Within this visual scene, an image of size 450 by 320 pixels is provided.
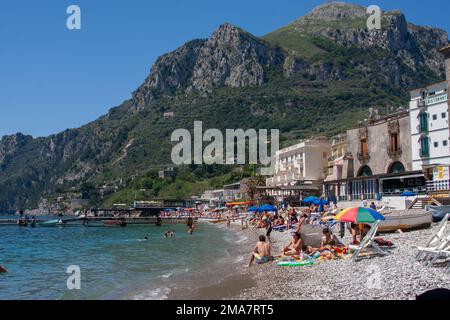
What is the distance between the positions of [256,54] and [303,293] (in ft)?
612

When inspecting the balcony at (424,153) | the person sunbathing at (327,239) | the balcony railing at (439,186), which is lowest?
the person sunbathing at (327,239)

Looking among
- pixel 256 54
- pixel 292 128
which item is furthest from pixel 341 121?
pixel 256 54


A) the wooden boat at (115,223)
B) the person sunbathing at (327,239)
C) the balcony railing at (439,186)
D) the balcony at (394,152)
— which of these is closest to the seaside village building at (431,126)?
the balcony railing at (439,186)

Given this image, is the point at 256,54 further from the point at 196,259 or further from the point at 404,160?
the point at 196,259

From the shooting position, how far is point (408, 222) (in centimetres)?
1934

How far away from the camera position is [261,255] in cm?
1717

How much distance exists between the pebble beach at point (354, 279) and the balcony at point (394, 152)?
82.4ft

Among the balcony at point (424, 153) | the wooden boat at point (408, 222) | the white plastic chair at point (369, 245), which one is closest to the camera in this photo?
the white plastic chair at point (369, 245)

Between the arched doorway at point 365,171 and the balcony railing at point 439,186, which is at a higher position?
the arched doorway at point 365,171

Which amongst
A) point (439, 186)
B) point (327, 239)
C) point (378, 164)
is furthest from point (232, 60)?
point (327, 239)

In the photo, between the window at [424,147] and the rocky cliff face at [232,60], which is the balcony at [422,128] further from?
the rocky cliff face at [232,60]

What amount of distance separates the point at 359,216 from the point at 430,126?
965 inches

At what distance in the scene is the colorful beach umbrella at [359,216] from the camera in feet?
47.9

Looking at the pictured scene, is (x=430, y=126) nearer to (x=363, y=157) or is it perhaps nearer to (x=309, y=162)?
(x=363, y=157)
